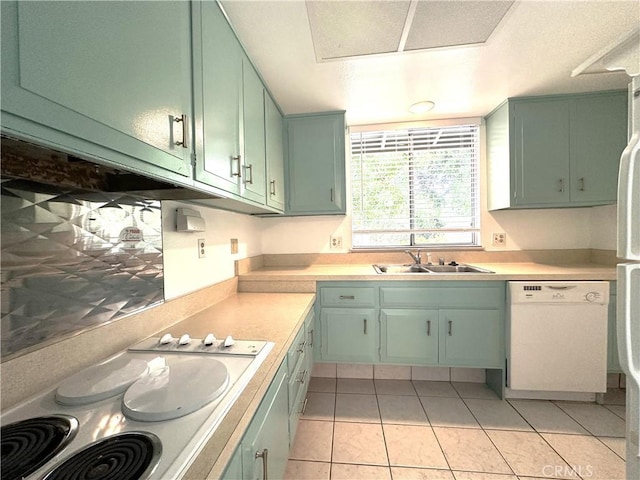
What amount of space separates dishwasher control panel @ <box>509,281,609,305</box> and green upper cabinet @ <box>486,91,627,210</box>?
0.66m

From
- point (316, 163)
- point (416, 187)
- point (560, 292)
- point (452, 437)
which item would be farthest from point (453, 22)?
point (452, 437)

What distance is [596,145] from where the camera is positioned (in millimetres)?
1998

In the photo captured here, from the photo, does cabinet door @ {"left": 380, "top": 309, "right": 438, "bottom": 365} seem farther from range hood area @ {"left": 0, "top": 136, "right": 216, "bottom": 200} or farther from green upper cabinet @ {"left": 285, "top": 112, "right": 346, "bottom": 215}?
range hood area @ {"left": 0, "top": 136, "right": 216, "bottom": 200}

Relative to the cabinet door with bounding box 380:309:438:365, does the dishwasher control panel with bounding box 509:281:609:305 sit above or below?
above

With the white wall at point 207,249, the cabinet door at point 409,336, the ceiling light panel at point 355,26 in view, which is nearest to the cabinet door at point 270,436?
the white wall at point 207,249

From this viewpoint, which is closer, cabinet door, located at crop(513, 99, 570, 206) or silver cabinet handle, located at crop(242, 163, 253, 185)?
silver cabinet handle, located at crop(242, 163, 253, 185)

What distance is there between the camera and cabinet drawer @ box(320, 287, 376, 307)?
1959 millimetres

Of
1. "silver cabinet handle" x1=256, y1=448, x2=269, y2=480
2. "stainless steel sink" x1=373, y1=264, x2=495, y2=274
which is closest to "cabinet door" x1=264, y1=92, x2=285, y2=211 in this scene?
"stainless steel sink" x1=373, y1=264, x2=495, y2=274

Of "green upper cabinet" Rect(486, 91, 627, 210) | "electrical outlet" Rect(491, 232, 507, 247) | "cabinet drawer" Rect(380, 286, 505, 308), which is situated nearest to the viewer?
"cabinet drawer" Rect(380, 286, 505, 308)

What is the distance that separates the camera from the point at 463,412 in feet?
5.93

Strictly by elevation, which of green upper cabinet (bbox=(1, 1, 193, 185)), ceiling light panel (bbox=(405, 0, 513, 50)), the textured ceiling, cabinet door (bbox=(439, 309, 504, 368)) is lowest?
cabinet door (bbox=(439, 309, 504, 368))

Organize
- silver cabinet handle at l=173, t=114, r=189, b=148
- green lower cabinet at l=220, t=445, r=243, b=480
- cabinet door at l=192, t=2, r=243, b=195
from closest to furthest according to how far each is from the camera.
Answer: green lower cabinet at l=220, t=445, r=243, b=480 → silver cabinet handle at l=173, t=114, r=189, b=148 → cabinet door at l=192, t=2, r=243, b=195

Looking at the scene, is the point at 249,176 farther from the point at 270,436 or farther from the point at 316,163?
the point at 270,436

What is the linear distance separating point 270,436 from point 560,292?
2.06 metres
